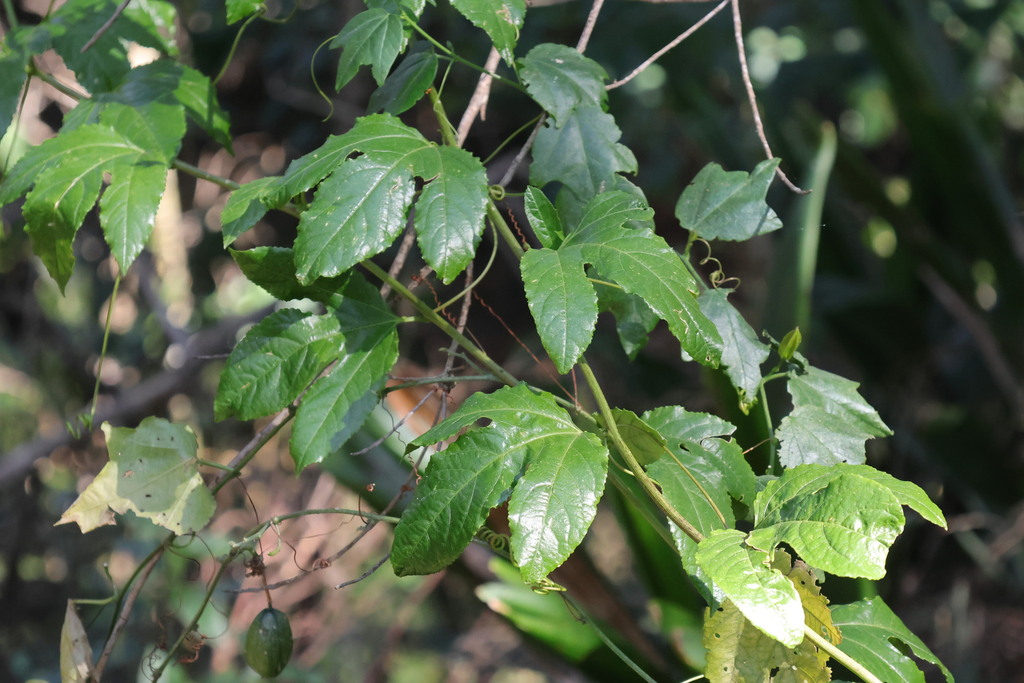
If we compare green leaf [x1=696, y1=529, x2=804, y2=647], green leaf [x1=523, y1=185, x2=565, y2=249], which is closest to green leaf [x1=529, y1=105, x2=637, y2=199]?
green leaf [x1=523, y1=185, x2=565, y2=249]

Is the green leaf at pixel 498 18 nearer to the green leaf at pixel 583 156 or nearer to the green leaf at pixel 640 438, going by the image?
the green leaf at pixel 583 156

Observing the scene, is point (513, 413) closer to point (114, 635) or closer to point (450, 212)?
point (450, 212)

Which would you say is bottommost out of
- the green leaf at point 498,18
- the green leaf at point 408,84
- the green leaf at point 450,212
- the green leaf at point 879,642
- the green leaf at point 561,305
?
the green leaf at point 879,642

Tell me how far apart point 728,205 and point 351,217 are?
334mm

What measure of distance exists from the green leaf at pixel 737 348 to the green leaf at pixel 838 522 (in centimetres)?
17

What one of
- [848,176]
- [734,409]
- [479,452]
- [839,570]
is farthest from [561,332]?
[848,176]

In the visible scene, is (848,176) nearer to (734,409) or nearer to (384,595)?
(734,409)

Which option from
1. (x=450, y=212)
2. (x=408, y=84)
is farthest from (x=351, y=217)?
(x=408, y=84)

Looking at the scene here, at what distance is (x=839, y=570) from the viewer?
477 mm

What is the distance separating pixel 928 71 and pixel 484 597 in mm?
1629

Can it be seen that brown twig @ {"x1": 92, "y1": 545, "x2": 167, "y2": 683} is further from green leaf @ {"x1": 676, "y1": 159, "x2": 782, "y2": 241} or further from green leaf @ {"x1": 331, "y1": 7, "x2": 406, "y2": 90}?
green leaf @ {"x1": 676, "y1": 159, "x2": 782, "y2": 241}

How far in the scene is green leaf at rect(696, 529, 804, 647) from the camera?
0.48 metres

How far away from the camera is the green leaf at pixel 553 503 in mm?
499

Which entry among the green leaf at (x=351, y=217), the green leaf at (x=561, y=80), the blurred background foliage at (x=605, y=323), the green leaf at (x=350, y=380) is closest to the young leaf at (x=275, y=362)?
the green leaf at (x=350, y=380)
